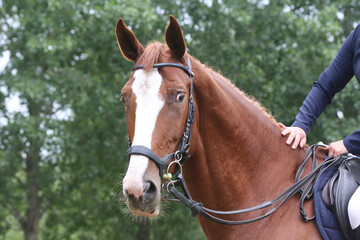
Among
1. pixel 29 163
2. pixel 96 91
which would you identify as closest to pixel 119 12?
pixel 96 91

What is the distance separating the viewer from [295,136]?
3617 millimetres

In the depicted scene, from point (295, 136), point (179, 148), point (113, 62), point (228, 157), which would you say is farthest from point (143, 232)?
point (179, 148)

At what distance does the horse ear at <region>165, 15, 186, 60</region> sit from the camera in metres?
3.24

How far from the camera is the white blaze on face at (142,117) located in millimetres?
2783

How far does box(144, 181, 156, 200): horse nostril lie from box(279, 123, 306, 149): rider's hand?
4.10 feet

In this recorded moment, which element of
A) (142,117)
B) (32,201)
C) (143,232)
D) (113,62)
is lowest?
(143,232)

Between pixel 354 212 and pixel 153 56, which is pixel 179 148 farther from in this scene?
pixel 354 212

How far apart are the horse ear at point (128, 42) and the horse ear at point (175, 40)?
265mm

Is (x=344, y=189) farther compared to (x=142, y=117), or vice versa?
(x=344, y=189)

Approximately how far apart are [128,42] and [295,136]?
1.50 meters

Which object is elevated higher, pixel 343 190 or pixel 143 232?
pixel 343 190

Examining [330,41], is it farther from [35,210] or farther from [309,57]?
[35,210]

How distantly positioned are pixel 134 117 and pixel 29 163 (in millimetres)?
11866

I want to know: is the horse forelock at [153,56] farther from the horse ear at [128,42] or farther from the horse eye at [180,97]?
the horse eye at [180,97]
